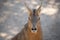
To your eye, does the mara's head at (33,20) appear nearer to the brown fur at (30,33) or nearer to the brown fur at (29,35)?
the brown fur at (30,33)

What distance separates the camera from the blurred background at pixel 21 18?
4.41 meters

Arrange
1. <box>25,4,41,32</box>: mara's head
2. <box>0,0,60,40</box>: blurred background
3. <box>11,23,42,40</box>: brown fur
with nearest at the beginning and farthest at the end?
<box>25,4,41,32</box>: mara's head → <box>11,23,42,40</box>: brown fur → <box>0,0,60,40</box>: blurred background

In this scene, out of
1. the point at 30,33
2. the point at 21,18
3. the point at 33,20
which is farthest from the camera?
the point at 21,18

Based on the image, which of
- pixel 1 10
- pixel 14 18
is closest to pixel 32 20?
pixel 14 18

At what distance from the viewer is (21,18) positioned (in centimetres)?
479

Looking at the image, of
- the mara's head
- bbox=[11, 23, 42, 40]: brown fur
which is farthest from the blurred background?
the mara's head

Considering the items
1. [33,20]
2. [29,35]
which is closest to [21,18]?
[29,35]

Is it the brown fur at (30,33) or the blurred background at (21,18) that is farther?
the blurred background at (21,18)

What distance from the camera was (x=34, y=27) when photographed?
3.05 meters

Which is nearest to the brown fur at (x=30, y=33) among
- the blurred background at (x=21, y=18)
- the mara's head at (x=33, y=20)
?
the mara's head at (x=33, y=20)

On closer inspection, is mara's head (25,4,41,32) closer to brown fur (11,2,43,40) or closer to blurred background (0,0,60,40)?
brown fur (11,2,43,40)

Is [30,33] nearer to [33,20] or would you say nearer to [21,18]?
[33,20]

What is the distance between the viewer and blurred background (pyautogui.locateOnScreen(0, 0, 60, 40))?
441 centimetres

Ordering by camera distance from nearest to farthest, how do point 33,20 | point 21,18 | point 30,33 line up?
point 33,20
point 30,33
point 21,18
